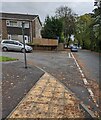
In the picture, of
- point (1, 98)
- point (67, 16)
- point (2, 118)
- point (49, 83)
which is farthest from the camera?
point (67, 16)

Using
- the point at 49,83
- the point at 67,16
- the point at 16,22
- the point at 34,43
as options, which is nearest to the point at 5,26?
the point at 16,22

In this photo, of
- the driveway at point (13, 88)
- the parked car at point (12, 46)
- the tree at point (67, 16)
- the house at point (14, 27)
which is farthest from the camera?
the tree at point (67, 16)

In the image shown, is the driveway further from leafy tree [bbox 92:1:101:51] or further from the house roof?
the house roof

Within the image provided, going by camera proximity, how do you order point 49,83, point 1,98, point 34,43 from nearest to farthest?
point 1,98 → point 49,83 → point 34,43

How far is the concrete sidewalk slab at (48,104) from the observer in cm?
655

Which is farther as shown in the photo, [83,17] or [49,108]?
[83,17]

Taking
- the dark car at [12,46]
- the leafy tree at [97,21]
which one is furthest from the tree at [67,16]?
the dark car at [12,46]

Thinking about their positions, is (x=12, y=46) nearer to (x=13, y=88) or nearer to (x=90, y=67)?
(x=90, y=67)

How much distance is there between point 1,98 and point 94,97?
3.24 m

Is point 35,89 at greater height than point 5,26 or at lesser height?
lesser

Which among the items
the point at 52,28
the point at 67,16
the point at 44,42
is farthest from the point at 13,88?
the point at 67,16

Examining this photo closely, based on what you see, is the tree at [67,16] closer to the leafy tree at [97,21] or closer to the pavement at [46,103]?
the leafy tree at [97,21]

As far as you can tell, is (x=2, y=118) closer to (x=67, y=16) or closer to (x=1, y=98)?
(x=1, y=98)

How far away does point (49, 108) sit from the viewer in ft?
23.2
